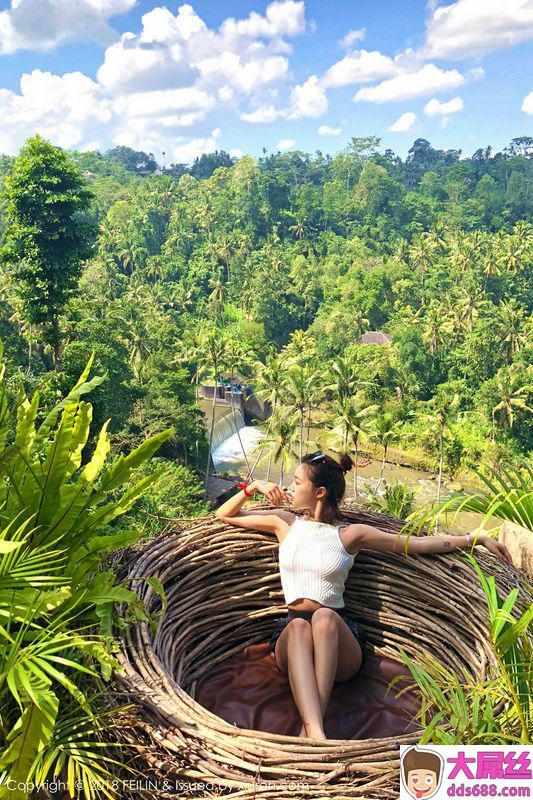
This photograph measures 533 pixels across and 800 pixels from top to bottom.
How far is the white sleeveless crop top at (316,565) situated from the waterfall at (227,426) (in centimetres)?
2019

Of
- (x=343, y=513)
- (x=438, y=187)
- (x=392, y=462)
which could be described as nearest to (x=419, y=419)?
(x=392, y=462)

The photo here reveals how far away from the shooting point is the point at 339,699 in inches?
82.2

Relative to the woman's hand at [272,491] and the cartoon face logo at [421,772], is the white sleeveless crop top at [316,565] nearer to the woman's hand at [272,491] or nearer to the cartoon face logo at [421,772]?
the woman's hand at [272,491]

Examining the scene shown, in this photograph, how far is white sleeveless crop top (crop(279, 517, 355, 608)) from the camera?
2.18m

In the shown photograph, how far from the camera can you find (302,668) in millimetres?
1930

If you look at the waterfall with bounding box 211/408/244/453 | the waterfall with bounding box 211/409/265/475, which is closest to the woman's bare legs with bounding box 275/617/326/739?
the waterfall with bounding box 211/409/265/475

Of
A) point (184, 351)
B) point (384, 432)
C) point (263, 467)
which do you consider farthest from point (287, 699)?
point (184, 351)

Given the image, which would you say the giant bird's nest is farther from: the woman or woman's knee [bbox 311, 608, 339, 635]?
woman's knee [bbox 311, 608, 339, 635]

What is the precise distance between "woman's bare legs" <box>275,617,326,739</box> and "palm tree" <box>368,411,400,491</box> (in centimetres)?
1548

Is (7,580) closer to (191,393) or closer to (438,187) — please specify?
(191,393)

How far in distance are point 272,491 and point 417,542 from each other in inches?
23.6

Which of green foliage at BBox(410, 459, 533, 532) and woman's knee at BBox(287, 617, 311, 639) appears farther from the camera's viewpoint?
woman's knee at BBox(287, 617, 311, 639)

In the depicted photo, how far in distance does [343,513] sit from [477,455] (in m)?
21.2

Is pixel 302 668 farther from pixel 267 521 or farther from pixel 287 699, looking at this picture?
pixel 267 521
